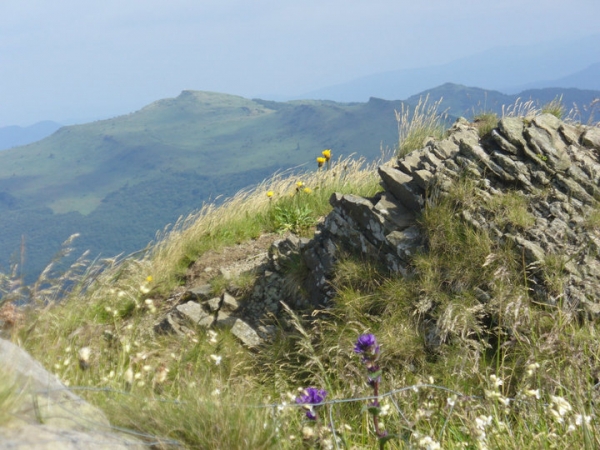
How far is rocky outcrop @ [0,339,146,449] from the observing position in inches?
82.5

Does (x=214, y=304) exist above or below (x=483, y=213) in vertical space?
below

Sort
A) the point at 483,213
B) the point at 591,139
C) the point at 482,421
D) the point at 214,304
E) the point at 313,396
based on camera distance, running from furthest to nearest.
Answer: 1. the point at 214,304
2. the point at 591,139
3. the point at 483,213
4. the point at 313,396
5. the point at 482,421

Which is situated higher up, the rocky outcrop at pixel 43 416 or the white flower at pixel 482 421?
the rocky outcrop at pixel 43 416

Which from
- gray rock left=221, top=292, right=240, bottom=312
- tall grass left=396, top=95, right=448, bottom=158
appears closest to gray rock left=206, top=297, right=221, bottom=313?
gray rock left=221, top=292, right=240, bottom=312

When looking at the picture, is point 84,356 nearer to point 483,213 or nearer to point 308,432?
point 308,432

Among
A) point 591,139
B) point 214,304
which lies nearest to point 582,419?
point 591,139

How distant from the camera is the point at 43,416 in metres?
2.26

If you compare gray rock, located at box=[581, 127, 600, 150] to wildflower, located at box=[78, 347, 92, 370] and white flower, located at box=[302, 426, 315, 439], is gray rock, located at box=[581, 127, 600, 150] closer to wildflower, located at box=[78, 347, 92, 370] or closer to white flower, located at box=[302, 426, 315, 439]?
white flower, located at box=[302, 426, 315, 439]

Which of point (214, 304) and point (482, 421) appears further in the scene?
point (214, 304)

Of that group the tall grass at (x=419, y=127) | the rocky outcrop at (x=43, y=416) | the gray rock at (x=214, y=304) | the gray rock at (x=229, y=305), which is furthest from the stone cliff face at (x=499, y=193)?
the rocky outcrop at (x=43, y=416)

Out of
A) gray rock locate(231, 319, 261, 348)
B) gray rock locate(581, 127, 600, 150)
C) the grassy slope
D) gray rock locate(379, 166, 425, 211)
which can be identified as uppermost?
gray rock locate(581, 127, 600, 150)

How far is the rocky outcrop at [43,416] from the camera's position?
2.10 metres

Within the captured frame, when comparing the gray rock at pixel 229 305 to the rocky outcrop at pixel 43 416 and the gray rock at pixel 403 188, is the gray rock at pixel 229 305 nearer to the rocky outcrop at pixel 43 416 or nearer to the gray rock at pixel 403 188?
the gray rock at pixel 403 188

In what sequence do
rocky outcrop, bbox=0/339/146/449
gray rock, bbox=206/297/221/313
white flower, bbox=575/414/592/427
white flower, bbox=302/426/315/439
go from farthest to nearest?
gray rock, bbox=206/297/221/313, white flower, bbox=302/426/315/439, white flower, bbox=575/414/592/427, rocky outcrop, bbox=0/339/146/449
